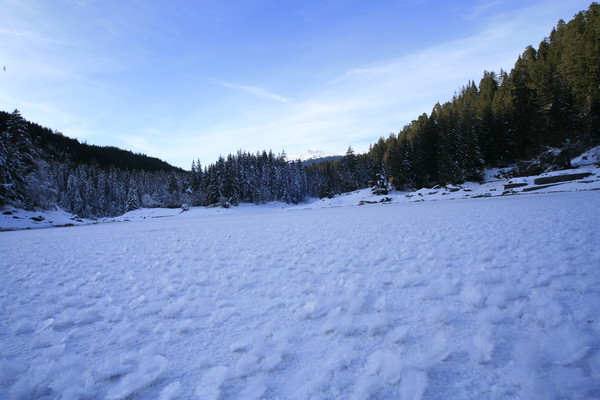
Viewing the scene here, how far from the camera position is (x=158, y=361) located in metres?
1.95

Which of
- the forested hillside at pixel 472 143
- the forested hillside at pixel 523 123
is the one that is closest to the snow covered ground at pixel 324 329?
the forested hillside at pixel 472 143

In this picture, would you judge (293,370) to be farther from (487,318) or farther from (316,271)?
(316,271)

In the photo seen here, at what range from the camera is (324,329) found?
2334 mm

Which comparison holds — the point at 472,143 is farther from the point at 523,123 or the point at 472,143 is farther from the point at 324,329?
the point at 324,329

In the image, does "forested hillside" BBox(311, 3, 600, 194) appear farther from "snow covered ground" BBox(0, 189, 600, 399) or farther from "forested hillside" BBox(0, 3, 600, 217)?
"snow covered ground" BBox(0, 189, 600, 399)

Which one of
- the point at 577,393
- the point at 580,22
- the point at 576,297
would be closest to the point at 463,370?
the point at 577,393

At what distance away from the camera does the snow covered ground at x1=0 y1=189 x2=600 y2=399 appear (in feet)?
5.29

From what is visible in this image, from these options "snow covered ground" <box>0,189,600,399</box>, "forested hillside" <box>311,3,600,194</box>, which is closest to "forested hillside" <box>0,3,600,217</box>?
"forested hillside" <box>311,3,600,194</box>

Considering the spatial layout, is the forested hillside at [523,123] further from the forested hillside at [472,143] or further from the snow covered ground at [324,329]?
the snow covered ground at [324,329]

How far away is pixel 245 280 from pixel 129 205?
7547cm

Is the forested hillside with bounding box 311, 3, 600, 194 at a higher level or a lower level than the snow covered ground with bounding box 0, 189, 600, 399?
higher

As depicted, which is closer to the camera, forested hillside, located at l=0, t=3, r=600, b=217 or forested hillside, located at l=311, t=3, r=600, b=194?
forested hillside, located at l=0, t=3, r=600, b=217

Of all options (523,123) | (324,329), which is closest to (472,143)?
(523,123)

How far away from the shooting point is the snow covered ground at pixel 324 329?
1612mm
